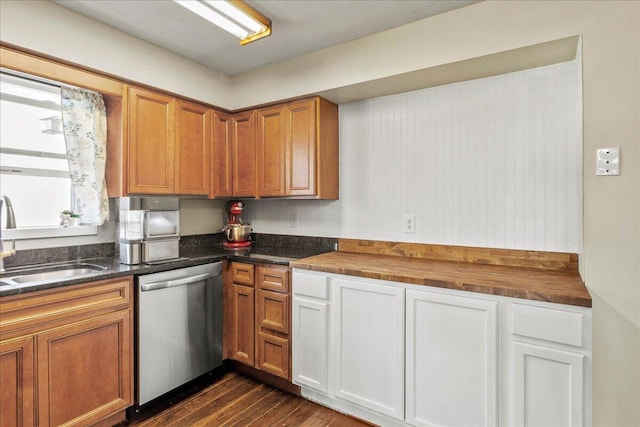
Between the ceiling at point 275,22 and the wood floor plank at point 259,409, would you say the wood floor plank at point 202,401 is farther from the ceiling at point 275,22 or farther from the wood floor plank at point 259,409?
the ceiling at point 275,22

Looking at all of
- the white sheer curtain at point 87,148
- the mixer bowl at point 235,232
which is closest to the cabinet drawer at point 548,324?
the mixer bowl at point 235,232

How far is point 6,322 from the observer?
5.30ft

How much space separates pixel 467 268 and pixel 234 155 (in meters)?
2.09

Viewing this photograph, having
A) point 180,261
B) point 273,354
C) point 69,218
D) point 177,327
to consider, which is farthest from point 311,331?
point 69,218

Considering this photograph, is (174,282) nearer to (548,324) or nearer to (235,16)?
(235,16)

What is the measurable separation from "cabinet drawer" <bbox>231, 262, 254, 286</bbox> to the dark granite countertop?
0.15 ft

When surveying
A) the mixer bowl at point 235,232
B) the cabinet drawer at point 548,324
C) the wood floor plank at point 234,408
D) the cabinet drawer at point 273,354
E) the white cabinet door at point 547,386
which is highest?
the mixer bowl at point 235,232

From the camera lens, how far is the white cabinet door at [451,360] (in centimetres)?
168

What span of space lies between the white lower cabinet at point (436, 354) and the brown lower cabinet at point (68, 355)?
1072mm

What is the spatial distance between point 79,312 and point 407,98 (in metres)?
2.48

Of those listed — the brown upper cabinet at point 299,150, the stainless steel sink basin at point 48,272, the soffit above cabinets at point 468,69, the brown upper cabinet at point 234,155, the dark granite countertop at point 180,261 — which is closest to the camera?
the dark granite countertop at point 180,261

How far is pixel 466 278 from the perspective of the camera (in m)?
1.81

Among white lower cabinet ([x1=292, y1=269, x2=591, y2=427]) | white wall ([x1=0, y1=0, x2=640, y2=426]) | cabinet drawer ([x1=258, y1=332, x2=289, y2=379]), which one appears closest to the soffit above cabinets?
white wall ([x1=0, y1=0, x2=640, y2=426])

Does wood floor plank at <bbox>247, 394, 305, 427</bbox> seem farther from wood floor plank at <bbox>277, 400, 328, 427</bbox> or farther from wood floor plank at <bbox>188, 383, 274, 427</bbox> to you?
wood floor plank at <bbox>188, 383, 274, 427</bbox>
